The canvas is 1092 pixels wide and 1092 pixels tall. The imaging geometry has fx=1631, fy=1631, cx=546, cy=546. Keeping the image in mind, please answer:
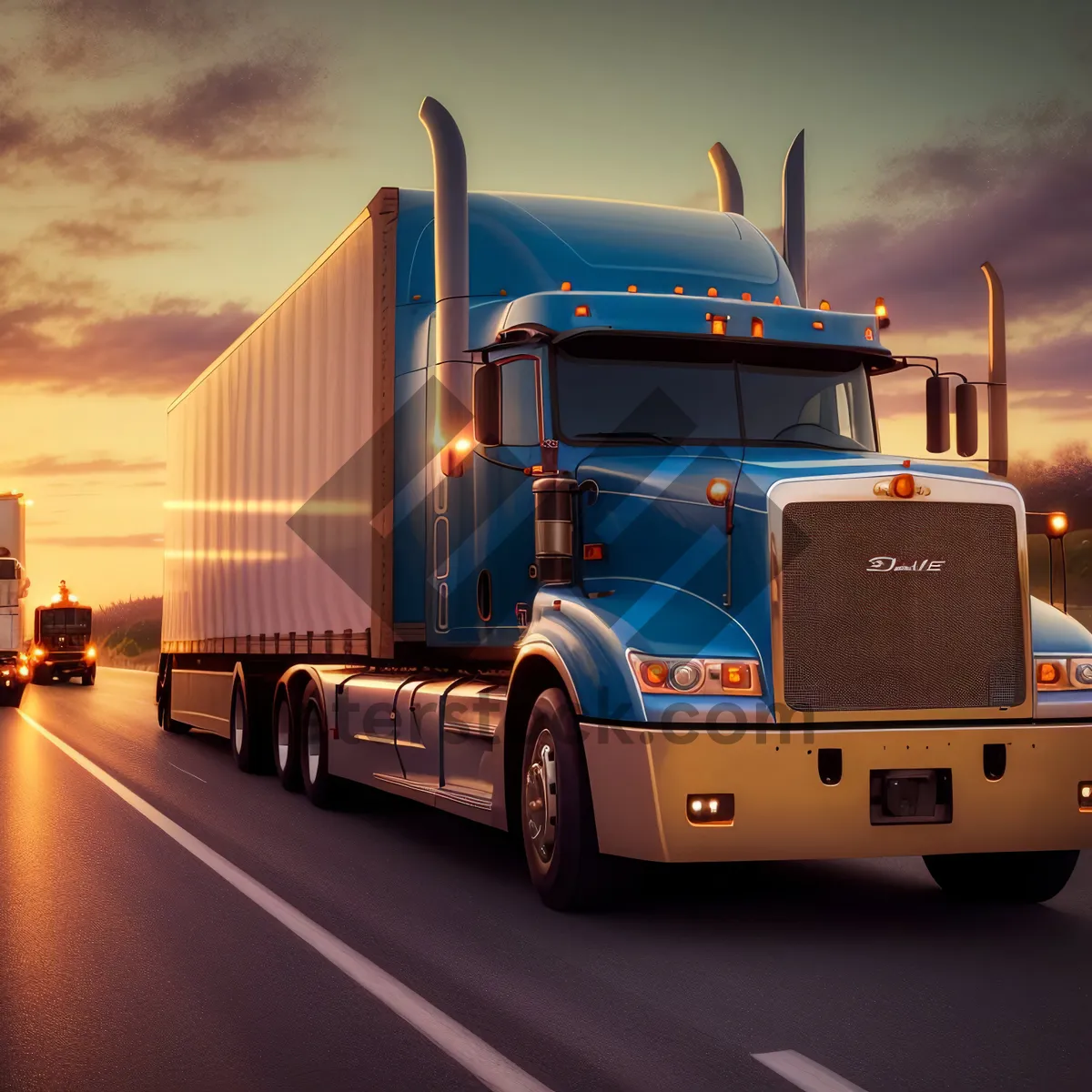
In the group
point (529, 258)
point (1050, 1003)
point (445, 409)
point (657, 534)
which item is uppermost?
point (529, 258)

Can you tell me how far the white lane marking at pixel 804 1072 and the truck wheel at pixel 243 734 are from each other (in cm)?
1111

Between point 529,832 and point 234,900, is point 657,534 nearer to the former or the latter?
point 529,832

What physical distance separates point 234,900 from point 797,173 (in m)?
6.87

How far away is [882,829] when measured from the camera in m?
7.56

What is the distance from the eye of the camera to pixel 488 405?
899 centimetres

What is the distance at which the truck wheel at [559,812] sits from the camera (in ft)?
26.4

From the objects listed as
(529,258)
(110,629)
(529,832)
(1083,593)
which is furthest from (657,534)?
(110,629)

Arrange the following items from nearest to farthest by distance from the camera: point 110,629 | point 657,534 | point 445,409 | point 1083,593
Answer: point 657,534, point 445,409, point 1083,593, point 110,629

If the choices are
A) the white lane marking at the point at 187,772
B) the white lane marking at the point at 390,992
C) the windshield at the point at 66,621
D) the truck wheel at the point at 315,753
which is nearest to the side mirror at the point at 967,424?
the white lane marking at the point at 390,992

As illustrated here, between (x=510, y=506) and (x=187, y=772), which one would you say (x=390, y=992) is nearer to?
(x=510, y=506)

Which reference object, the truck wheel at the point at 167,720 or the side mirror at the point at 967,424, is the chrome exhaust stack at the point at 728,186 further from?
the truck wheel at the point at 167,720

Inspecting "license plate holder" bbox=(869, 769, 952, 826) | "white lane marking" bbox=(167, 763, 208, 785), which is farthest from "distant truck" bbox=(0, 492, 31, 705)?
"license plate holder" bbox=(869, 769, 952, 826)

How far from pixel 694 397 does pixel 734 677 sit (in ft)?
7.45

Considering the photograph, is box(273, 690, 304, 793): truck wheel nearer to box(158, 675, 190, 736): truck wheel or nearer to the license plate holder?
the license plate holder
